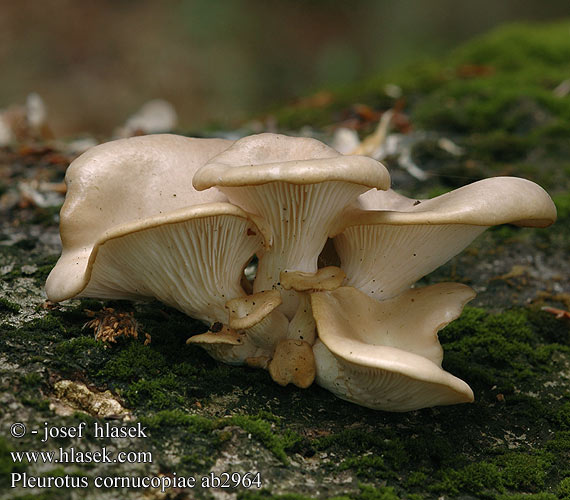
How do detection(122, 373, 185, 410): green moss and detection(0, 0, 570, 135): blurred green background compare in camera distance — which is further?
detection(0, 0, 570, 135): blurred green background

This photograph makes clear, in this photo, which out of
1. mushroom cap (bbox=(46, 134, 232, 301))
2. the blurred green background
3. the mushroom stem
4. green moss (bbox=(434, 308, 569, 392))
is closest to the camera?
the mushroom stem

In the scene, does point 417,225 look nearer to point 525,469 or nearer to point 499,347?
point 525,469

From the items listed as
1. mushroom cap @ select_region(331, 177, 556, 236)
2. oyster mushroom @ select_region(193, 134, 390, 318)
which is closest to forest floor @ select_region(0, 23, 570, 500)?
oyster mushroom @ select_region(193, 134, 390, 318)

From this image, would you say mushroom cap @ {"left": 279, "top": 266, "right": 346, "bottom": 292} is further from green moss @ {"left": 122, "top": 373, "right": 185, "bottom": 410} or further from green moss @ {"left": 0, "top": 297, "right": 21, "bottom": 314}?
green moss @ {"left": 0, "top": 297, "right": 21, "bottom": 314}

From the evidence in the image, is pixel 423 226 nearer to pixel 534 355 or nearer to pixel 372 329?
pixel 372 329

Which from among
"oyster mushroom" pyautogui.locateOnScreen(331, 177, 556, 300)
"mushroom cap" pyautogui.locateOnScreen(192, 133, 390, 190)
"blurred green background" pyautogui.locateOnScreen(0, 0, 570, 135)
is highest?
"mushroom cap" pyautogui.locateOnScreen(192, 133, 390, 190)

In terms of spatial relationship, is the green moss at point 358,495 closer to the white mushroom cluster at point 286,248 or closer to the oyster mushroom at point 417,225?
the white mushroom cluster at point 286,248

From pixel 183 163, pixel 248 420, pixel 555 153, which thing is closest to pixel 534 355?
pixel 248 420

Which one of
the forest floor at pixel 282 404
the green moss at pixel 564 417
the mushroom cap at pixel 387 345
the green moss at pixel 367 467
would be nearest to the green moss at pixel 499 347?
the forest floor at pixel 282 404

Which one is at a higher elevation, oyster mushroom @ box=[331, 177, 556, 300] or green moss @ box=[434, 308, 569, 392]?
oyster mushroom @ box=[331, 177, 556, 300]
